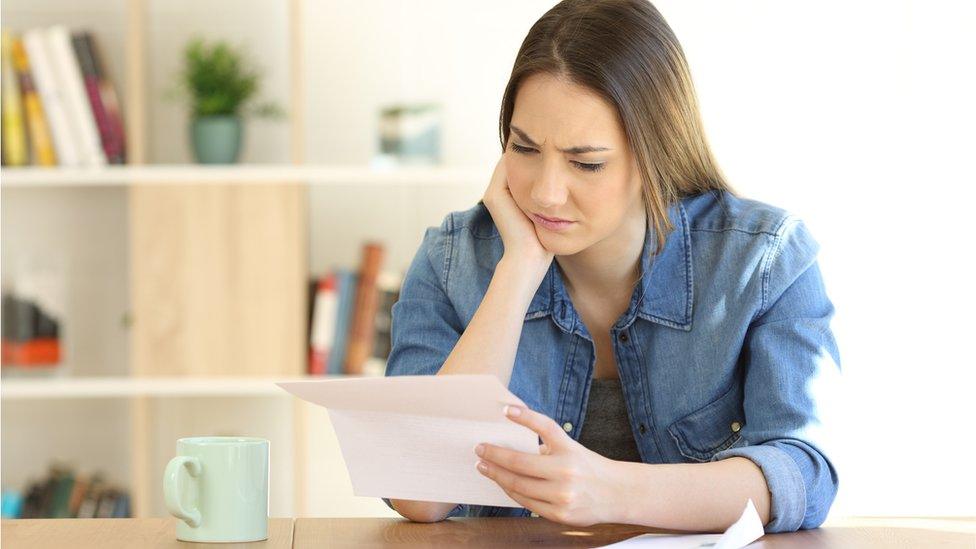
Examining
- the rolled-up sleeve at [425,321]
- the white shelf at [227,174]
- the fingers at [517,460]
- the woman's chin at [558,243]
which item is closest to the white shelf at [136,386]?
A: the white shelf at [227,174]

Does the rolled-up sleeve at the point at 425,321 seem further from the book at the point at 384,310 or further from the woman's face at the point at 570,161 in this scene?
the book at the point at 384,310

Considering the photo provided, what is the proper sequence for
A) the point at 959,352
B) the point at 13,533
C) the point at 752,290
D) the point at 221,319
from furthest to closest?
the point at 959,352 < the point at 221,319 < the point at 752,290 < the point at 13,533

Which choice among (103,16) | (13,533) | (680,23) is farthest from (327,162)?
(13,533)

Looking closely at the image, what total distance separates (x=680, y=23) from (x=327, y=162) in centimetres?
103

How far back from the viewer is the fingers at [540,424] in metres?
1.10

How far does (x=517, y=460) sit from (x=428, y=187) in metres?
2.08

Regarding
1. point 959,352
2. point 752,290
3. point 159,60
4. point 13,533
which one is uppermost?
point 159,60

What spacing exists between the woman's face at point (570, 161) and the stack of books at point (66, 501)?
1954 millimetres

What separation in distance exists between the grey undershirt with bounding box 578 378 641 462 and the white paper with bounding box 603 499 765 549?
36 centimetres

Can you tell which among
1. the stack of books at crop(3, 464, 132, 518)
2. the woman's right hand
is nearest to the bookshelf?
the stack of books at crop(3, 464, 132, 518)

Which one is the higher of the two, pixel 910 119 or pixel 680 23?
pixel 680 23

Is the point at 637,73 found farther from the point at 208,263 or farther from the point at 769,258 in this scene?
the point at 208,263

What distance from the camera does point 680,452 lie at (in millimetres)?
1457

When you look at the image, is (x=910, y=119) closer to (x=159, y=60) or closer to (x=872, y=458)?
(x=872, y=458)
